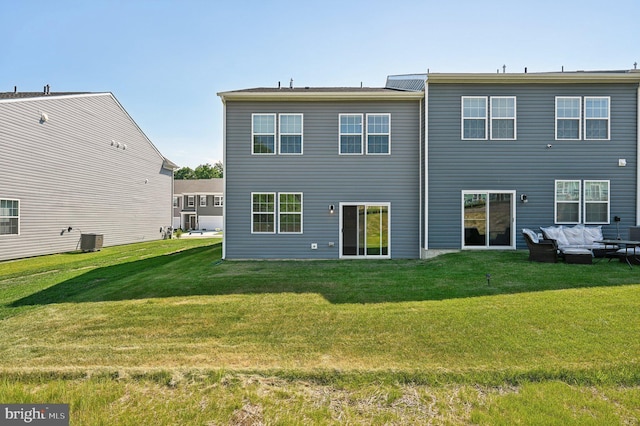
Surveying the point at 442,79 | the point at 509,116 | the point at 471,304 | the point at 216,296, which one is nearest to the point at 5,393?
the point at 216,296

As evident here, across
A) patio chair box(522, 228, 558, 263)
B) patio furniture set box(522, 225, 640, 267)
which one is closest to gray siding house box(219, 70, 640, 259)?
patio furniture set box(522, 225, 640, 267)

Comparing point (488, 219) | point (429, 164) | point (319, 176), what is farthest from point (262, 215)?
point (488, 219)

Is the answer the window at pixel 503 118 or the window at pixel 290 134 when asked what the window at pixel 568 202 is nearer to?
the window at pixel 503 118

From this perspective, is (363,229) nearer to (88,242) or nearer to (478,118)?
(478,118)

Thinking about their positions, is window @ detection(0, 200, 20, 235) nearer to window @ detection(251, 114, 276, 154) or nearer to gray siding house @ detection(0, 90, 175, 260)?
gray siding house @ detection(0, 90, 175, 260)

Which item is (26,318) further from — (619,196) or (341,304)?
(619,196)

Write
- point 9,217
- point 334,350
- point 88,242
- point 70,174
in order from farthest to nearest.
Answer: point 88,242 → point 70,174 → point 9,217 → point 334,350

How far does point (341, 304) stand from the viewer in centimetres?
618

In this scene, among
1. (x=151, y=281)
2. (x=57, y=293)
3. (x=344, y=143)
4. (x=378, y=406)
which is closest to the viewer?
(x=378, y=406)

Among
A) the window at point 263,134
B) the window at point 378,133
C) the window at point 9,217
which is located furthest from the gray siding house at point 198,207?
the window at point 378,133

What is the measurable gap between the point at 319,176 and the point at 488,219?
19.6 ft

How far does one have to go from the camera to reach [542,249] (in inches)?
372

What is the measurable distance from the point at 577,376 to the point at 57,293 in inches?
376

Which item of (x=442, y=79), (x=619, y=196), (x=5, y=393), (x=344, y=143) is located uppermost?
(x=442, y=79)
